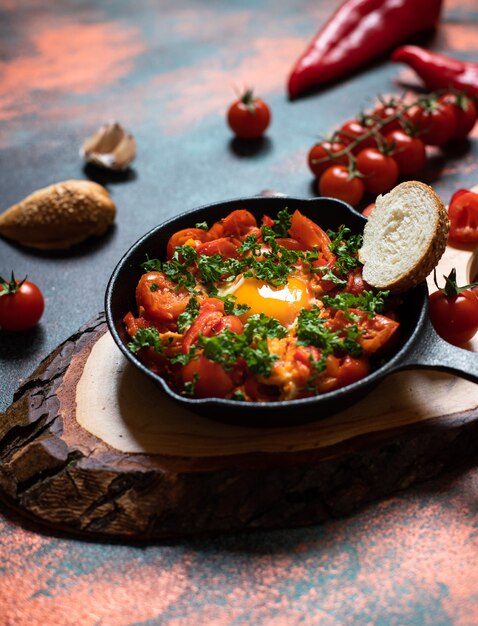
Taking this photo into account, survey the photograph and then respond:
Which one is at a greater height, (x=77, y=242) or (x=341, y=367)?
(x=341, y=367)

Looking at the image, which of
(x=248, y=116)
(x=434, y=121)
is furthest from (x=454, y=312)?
(x=248, y=116)

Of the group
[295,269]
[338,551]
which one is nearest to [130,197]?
[295,269]

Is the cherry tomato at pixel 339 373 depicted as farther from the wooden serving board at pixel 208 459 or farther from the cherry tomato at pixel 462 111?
the cherry tomato at pixel 462 111

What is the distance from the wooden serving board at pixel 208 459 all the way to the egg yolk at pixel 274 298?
0.51 metres

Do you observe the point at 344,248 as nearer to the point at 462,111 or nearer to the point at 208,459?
the point at 208,459

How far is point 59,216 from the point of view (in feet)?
16.3

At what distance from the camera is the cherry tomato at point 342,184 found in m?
5.07

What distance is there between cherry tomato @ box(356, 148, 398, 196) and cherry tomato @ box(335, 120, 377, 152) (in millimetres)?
151

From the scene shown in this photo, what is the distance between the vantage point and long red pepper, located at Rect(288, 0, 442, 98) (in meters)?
6.53

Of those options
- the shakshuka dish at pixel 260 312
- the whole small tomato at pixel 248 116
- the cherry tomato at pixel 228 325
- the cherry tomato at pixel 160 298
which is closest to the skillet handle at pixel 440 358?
the shakshuka dish at pixel 260 312

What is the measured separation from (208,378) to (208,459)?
1.14 ft

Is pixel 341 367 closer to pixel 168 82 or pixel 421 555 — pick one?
pixel 421 555

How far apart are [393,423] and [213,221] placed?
55.4 inches

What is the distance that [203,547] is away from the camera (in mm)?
3232
